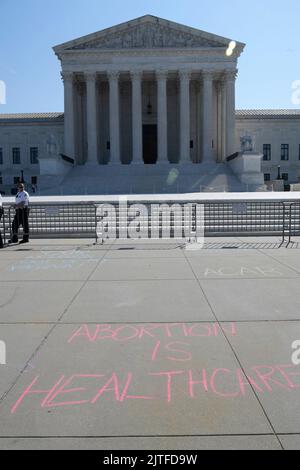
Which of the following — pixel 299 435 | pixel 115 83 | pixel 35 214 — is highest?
pixel 115 83

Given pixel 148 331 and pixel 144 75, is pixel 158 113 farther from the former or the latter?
pixel 148 331

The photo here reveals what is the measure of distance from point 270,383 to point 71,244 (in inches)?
422

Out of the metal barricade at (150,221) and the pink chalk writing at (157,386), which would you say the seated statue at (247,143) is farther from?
the pink chalk writing at (157,386)

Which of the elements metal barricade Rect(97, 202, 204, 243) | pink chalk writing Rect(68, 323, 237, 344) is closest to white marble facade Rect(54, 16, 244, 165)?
metal barricade Rect(97, 202, 204, 243)

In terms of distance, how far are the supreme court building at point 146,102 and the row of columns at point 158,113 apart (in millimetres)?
111

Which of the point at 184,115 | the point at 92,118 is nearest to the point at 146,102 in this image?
the point at 184,115

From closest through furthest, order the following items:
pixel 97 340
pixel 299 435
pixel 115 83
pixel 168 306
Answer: pixel 299 435 < pixel 97 340 < pixel 168 306 < pixel 115 83

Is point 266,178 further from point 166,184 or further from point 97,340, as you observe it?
point 97,340

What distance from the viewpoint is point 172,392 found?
400cm

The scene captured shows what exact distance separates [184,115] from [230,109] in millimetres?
5523

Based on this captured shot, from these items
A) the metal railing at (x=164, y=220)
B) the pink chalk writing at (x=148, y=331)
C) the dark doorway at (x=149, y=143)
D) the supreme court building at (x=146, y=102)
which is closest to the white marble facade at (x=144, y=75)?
the supreme court building at (x=146, y=102)

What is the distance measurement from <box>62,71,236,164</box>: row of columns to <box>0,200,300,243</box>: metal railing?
119 ft

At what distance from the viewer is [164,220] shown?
17.5 metres

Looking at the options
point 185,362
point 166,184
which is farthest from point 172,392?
point 166,184
